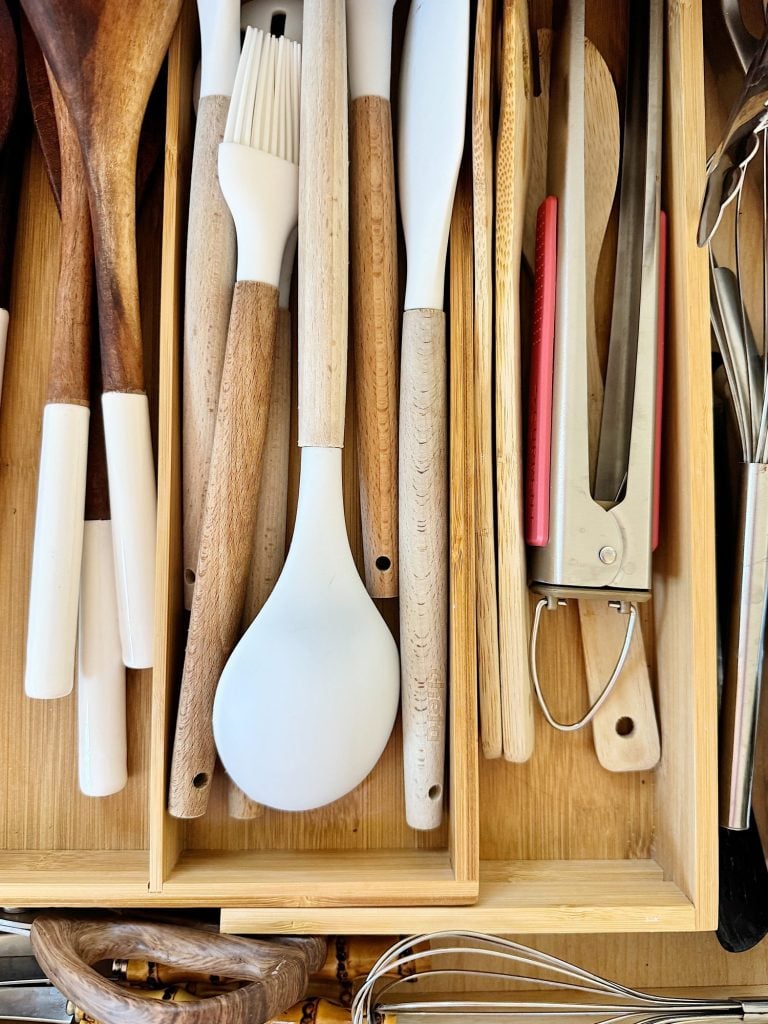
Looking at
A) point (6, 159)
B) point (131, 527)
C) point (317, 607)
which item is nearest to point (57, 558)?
point (131, 527)

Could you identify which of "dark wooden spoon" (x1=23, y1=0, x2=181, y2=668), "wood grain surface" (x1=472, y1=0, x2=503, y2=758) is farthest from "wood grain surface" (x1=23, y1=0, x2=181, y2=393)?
"wood grain surface" (x1=472, y1=0, x2=503, y2=758)

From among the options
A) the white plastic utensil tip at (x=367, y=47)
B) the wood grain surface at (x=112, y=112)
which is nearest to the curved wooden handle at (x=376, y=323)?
the white plastic utensil tip at (x=367, y=47)

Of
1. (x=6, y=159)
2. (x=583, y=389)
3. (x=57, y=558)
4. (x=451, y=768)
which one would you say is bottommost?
(x=451, y=768)

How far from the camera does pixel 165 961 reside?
0.48 metres

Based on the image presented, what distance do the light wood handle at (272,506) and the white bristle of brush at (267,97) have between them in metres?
0.10

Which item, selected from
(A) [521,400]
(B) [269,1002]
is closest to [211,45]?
(A) [521,400]

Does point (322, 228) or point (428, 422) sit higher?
point (322, 228)

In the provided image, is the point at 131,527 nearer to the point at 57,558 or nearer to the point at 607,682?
the point at 57,558

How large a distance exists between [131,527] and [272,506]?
0.09 metres

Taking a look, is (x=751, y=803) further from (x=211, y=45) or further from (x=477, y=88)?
(x=211, y=45)

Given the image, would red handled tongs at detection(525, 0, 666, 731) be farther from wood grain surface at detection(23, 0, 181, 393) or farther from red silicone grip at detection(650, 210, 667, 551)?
wood grain surface at detection(23, 0, 181, 393)

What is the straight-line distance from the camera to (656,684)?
1.80 feet

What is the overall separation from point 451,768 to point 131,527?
245mm

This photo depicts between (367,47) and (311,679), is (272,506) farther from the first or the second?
(367,47)
